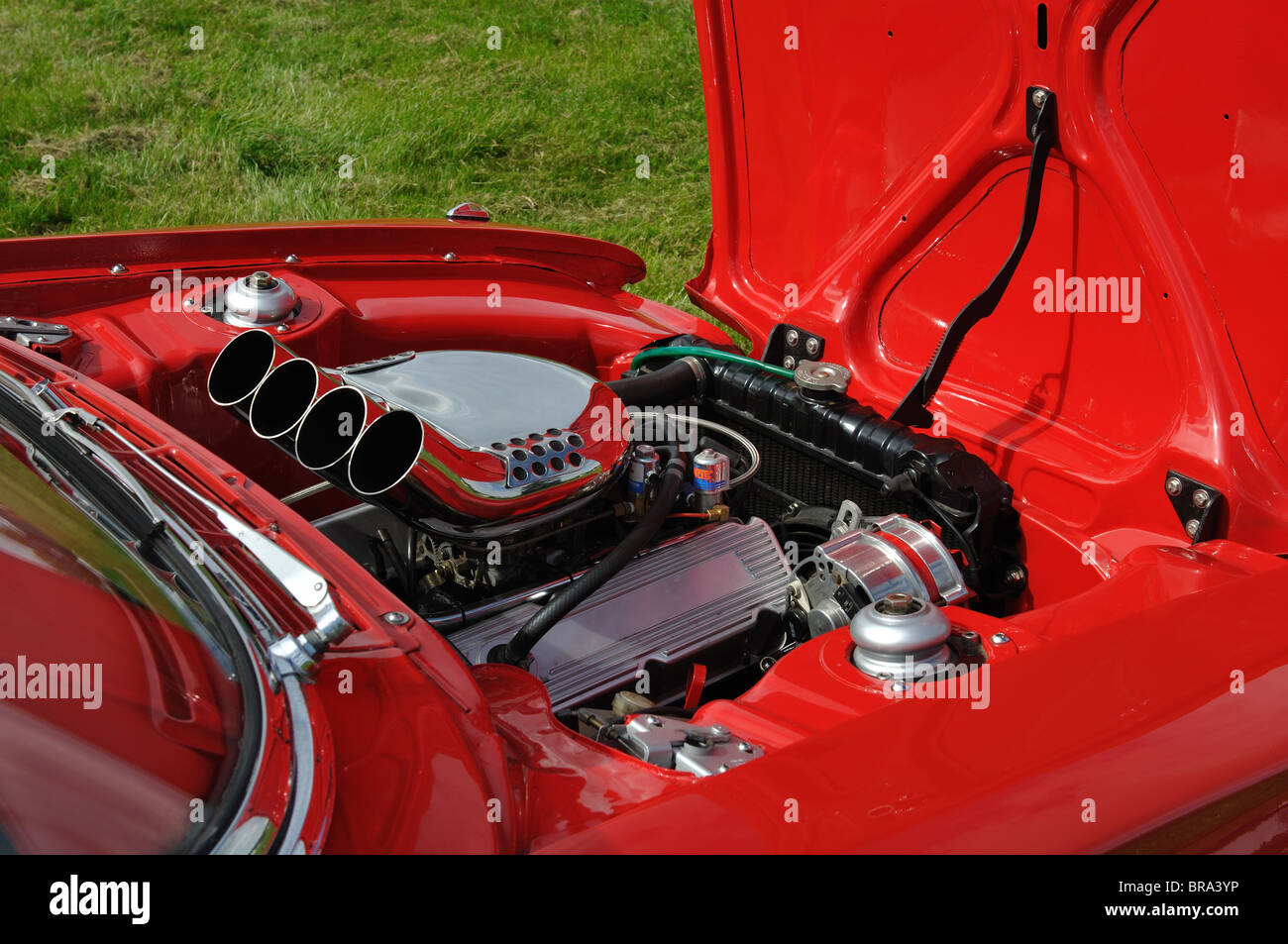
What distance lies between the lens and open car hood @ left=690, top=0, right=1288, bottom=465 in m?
1.50

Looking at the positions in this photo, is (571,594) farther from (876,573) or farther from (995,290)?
(995,290)

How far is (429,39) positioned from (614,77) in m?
1.06

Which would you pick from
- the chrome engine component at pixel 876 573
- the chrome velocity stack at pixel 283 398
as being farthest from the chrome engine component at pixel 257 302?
the chrome engine component at pixel 876 573

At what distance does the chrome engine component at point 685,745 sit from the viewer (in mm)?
1156

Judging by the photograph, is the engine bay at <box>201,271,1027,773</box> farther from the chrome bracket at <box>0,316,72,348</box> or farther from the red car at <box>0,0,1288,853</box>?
the chrome bracket at <box>0,316,72,348</box>

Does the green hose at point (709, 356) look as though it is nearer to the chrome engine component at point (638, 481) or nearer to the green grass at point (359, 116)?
the chrome engine component at point (638, 481)

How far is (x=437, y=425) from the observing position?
159 centimetres

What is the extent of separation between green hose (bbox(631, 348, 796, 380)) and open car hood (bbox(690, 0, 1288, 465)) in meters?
0.12

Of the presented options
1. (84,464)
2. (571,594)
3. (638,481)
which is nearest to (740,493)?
(638,481)

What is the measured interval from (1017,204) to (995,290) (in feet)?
0.50

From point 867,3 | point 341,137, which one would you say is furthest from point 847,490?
point 341,137

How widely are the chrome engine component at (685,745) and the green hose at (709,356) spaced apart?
3.05 feet

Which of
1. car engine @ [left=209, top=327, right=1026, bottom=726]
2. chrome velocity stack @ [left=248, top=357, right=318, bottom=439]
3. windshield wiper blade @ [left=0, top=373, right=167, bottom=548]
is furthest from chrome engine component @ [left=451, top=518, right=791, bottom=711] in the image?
windshield wiper blade @ [left=0, top=373, right=167, bottom=548]

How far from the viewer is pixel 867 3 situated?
1836mm
